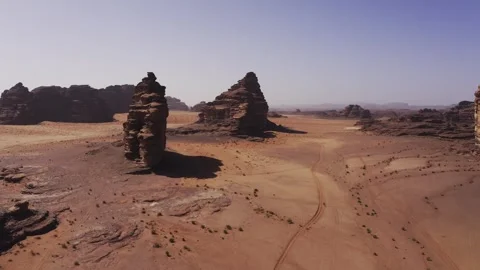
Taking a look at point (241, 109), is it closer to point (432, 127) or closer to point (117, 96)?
point (432, 127)

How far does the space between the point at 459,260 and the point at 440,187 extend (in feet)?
35.3

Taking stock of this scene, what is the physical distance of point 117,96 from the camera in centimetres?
9988

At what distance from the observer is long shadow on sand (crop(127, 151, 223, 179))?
2895 centimetres

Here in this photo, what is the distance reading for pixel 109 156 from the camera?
32469mm

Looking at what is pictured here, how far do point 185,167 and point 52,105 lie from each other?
57070 mm

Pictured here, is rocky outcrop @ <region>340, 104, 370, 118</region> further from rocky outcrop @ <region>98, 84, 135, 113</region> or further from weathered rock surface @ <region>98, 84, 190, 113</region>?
rocky outcrop @ <region>98, 84, 135, 113</region>

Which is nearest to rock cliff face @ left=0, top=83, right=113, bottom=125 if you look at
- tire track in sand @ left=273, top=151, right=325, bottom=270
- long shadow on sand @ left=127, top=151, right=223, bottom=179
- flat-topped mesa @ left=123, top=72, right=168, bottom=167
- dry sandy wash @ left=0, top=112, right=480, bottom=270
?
dry sandy wash @ left=0, top=112, right=480, bottom=270

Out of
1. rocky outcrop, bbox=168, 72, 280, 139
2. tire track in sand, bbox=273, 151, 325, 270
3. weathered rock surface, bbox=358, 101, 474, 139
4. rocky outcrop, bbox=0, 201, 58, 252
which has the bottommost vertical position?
tire track in sand, bbox=273, 151, 325, 270

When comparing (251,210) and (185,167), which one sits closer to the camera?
(251,210)

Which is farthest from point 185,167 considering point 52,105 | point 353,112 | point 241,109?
point 353,112

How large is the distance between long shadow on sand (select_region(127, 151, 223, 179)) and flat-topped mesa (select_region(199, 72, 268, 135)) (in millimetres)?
17541

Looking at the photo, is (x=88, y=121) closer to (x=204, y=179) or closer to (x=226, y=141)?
(x=226, y=141)

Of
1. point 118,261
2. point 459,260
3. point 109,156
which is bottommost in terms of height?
point 459,260

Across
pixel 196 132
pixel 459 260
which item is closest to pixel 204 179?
pixel 459 260
